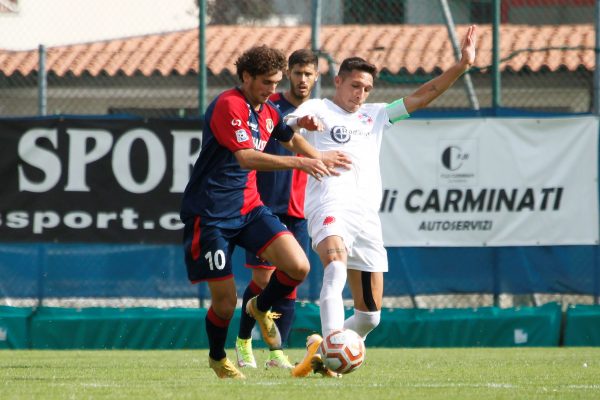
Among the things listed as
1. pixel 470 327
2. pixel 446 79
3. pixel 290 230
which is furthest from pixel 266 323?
pixel 470 327

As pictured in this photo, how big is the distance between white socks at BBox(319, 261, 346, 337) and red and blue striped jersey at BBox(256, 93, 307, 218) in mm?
1577

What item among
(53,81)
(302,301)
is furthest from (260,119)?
(53,81)

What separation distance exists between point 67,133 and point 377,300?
457 cm

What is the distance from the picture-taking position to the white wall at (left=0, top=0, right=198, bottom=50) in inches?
484

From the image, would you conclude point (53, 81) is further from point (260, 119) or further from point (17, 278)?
point (260, 119)

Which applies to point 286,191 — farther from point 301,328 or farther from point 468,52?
point 301,328

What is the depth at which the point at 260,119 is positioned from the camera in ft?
23.3

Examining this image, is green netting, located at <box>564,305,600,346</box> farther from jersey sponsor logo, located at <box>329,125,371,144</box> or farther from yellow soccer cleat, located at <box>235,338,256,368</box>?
jersey sponsor logo, located at <box>329,125,371,144</box>

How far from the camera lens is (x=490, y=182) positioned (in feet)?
36.8

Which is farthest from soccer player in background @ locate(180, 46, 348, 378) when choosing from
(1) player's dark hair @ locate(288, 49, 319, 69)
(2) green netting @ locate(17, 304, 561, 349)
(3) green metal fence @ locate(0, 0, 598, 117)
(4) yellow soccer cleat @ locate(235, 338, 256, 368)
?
(3) green metal fence @ locate(0, 0, 598, 117)

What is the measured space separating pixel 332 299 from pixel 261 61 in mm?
1475

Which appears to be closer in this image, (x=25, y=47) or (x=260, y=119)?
(x=260, y=119)

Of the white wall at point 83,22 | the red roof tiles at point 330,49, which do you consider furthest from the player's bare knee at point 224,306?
the white wall at point 83,22

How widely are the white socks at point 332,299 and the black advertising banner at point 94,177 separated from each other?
424cm
